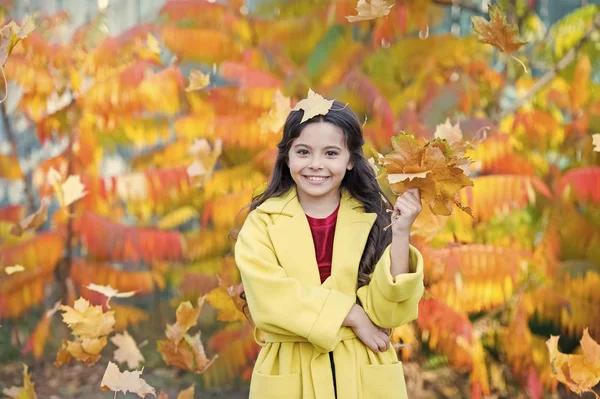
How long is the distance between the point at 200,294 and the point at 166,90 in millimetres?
1050

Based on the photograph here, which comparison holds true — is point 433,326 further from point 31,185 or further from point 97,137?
point 31,185

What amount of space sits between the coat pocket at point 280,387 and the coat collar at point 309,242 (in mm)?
256

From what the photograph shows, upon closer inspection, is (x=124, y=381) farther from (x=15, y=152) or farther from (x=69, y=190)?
(x=15, y=152)

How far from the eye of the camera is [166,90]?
12.5 feet

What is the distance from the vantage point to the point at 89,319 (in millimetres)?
3168

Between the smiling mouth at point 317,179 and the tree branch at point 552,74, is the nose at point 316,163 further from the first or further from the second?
the tree branch at point 552,74

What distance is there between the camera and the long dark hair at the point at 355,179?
2025 millimetres

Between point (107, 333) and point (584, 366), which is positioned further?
point (107, 333)

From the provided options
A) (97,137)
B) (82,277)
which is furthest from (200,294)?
(97,137)

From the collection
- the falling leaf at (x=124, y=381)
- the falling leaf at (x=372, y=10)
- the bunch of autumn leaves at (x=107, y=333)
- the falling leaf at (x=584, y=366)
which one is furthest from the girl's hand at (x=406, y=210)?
the bunch of autumn leaves at (x=107, y=333)

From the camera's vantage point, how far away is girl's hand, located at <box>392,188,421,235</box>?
186cm

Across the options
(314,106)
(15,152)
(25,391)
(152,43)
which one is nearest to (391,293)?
(314,106)

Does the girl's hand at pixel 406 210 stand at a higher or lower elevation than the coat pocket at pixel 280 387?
higher

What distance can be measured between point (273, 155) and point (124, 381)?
1280 mm
